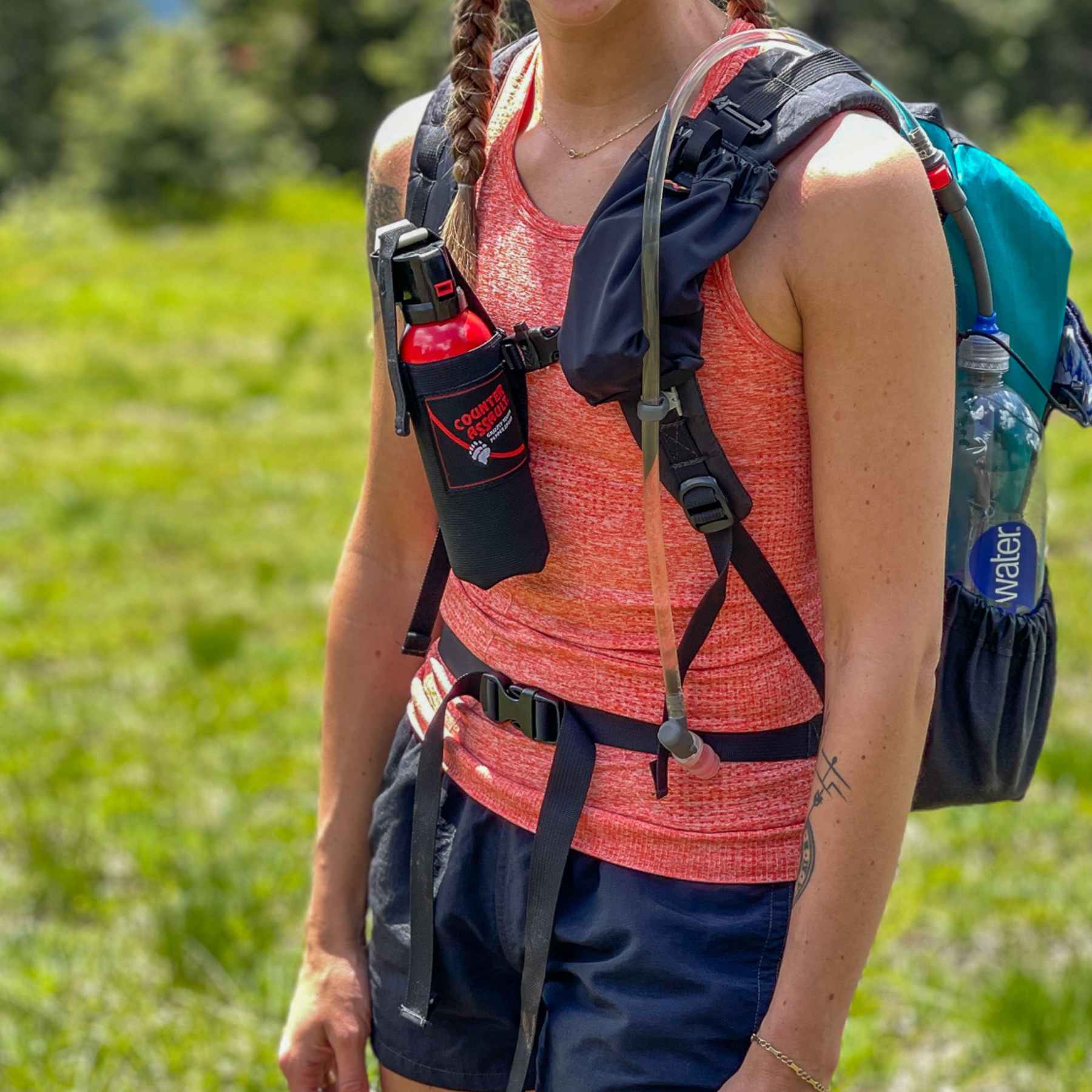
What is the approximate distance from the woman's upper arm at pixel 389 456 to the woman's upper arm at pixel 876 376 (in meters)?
0.59

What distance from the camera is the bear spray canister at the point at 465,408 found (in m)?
1.51

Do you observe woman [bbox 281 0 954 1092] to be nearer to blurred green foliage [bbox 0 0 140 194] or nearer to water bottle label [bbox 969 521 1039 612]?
water bottle label [bbox 969 521 1039 612]

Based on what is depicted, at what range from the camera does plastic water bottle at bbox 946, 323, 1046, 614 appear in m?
1.48

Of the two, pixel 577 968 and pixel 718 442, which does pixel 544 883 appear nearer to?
pixel 577 968

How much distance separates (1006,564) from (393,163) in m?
0.86

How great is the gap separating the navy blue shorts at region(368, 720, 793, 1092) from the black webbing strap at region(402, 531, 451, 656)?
0.44ft

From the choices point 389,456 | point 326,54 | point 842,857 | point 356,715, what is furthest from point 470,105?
point 326,54

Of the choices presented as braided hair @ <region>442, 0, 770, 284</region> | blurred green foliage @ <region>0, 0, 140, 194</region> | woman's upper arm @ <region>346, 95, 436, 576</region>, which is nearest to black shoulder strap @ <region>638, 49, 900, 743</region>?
braided hair @ <region>442, 0, 770, 284</region>

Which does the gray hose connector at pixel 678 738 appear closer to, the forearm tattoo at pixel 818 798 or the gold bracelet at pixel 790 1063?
the forearm tattoo at pixel 818 798

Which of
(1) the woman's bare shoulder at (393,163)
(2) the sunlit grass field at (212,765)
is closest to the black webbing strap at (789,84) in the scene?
(1) the woman's bare shoulder at (393,163)

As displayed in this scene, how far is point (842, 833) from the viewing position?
4.64ft

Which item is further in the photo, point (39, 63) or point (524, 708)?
point (39, 63)

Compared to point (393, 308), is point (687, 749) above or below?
below

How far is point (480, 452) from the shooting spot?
1.53 meters
